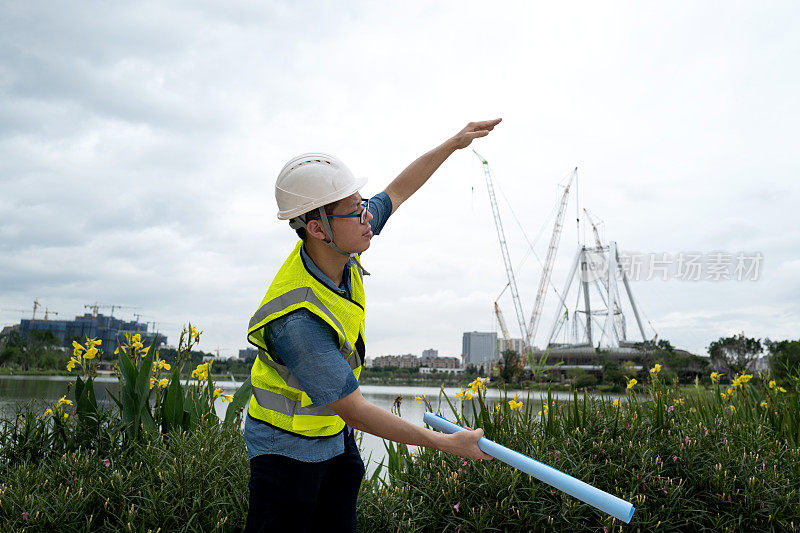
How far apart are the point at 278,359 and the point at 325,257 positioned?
451 mm

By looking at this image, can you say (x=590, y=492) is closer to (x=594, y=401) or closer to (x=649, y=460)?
(x=649, y=460)

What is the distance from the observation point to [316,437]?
200cm

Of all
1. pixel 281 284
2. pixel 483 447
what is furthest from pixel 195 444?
pixel 483 447

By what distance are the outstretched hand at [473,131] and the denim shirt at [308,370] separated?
1.40m

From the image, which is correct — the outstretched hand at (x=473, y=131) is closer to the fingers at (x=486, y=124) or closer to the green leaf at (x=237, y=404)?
the fingers at (x=486, y=124)

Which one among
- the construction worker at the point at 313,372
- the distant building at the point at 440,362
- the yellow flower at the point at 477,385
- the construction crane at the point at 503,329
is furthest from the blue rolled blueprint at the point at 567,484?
the distant building at the point at 440,362

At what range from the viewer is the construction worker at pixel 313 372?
6.01ft

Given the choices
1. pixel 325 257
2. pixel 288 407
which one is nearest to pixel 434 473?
pixel 288 407

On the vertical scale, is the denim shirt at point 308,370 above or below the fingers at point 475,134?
below

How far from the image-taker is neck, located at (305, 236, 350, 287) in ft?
6.99

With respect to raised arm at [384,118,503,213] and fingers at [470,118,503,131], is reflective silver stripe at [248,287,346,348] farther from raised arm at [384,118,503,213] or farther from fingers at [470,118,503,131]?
fingers at [470,118,503,131]

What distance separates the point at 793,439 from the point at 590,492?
14.2ft

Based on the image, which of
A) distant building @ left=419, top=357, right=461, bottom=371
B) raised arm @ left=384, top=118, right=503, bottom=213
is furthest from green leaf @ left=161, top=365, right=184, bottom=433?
distant building @ left=419, top=357, right=461, bottom=371

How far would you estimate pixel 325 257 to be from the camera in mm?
2133
